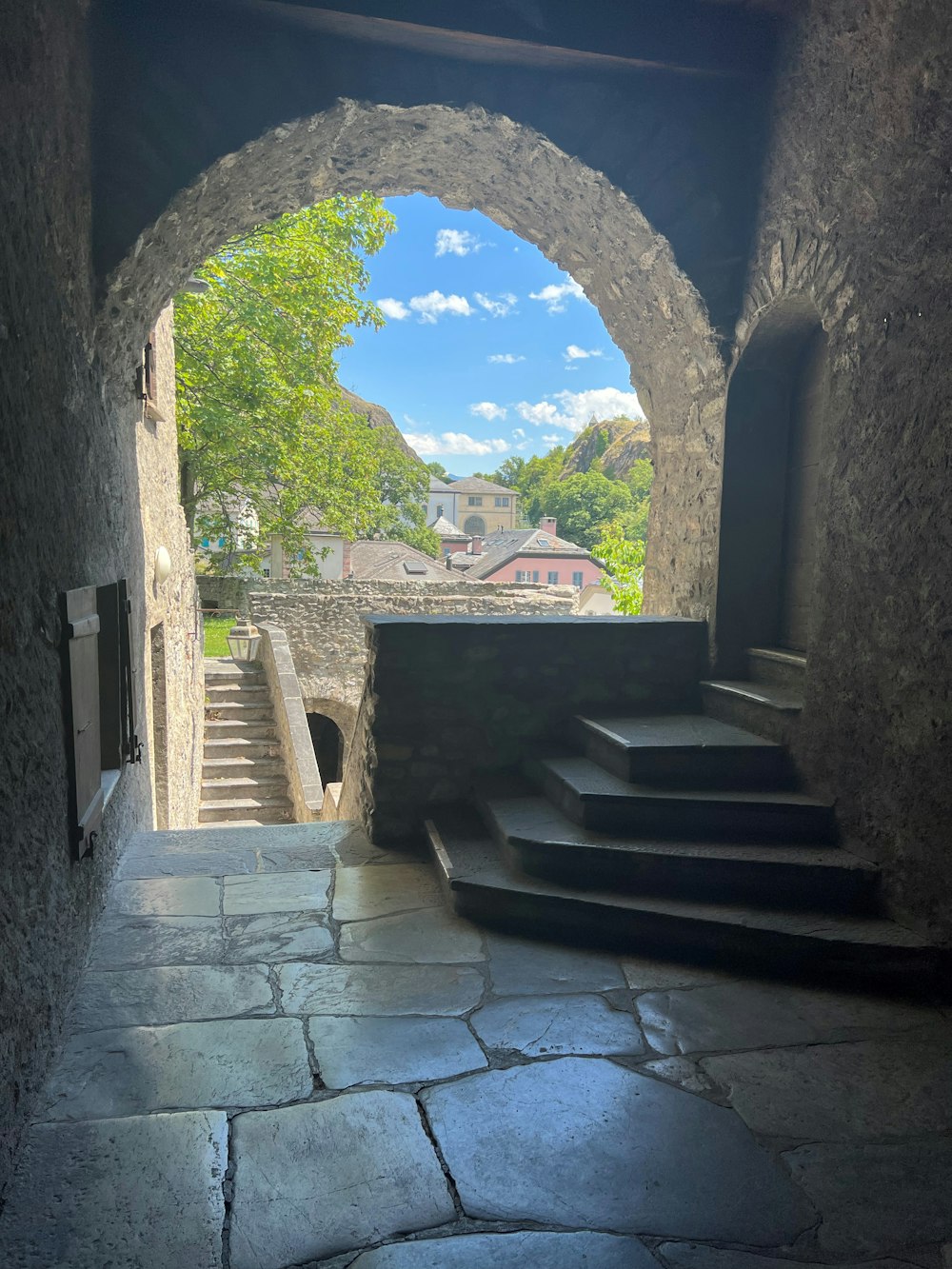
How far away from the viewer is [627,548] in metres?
11.8

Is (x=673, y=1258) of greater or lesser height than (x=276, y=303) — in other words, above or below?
below

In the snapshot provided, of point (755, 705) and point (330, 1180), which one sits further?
point (755, 705)

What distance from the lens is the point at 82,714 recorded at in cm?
275

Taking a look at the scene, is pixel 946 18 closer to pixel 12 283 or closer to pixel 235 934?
pixel 12 283

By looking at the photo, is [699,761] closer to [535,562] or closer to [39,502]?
[39,502]

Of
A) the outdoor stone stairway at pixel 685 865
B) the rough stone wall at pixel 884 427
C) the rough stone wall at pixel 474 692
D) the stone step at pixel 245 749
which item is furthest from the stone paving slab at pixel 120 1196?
the stone step at pixel 245 749

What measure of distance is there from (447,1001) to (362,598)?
43.2 ft

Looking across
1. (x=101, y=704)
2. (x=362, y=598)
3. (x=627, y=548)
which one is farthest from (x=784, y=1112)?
(x=362, y=598)

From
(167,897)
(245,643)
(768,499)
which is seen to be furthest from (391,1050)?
(245,643)

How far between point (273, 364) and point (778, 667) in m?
12.8

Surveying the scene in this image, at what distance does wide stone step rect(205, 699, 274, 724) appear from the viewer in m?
11.3

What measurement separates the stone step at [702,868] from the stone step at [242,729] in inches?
322

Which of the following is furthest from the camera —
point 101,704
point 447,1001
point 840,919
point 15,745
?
point 101,704

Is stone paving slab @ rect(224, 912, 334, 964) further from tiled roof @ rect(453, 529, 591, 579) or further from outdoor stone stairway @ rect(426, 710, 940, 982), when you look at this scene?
tiled roof @ rect(453, 529, 591, 579)
